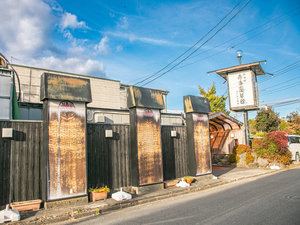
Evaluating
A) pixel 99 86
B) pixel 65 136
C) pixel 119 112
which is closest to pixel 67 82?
pixel 65 136

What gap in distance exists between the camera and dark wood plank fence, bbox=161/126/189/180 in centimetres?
1135

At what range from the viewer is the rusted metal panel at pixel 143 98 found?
9961mm

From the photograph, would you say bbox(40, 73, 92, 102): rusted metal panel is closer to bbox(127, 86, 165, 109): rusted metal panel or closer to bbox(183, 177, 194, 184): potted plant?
bbox(127, 86, 165, 109): rusted metal panel

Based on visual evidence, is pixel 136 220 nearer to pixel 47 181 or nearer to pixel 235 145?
pixel 47 181

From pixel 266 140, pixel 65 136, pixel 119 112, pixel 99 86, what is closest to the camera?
pixel 65 136

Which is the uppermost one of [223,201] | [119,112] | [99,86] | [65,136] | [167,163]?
[99,86]

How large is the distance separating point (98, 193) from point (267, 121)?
3196 cm

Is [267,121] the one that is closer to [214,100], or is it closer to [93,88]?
[214,100]

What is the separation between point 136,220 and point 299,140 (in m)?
21.7

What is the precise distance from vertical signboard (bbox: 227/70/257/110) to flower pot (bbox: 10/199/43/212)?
19.1m

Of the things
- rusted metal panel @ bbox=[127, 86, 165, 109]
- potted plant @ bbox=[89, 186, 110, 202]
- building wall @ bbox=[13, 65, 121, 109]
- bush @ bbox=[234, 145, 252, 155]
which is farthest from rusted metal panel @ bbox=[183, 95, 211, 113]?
building wall @ bbox=[13, 65, 121, 109]

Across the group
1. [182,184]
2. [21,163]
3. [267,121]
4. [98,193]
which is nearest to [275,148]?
[182,184]

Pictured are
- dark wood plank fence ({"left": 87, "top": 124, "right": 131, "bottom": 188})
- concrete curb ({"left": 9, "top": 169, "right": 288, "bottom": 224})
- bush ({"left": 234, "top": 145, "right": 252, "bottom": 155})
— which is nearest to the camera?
concrete curb ({"left": 9, "top": 169, "right": 288, "bottom": 224})

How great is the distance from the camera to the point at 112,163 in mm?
9445
